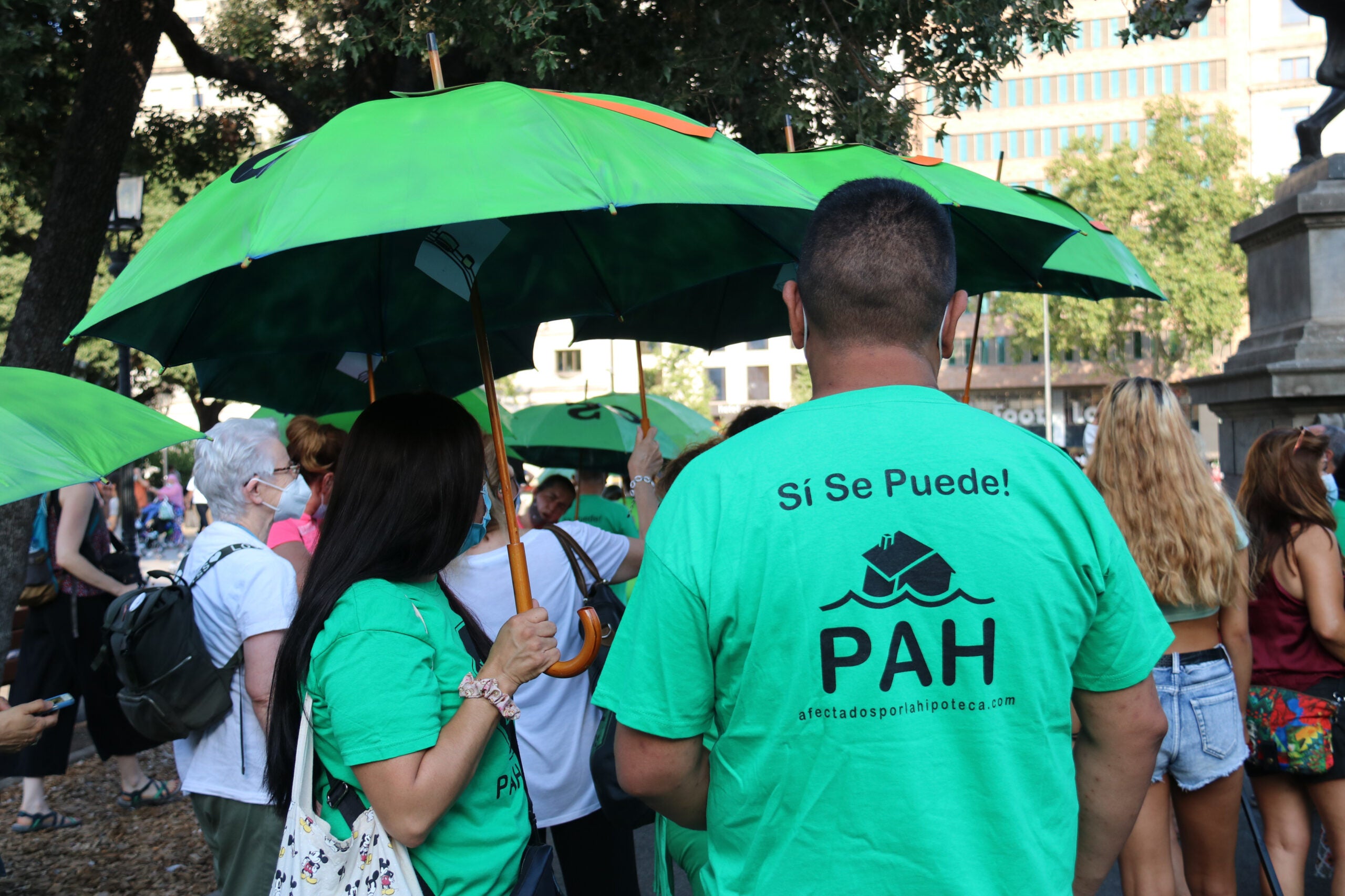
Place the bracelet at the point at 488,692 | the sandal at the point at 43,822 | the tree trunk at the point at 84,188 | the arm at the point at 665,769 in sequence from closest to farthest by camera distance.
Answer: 1. the arm at the point at 665,769
2. the bracelet at the point at 488,692
3. the sandal at the point at 43,822
4. the tree trunk at the point at 84,188

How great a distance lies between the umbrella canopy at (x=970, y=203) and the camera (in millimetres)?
3188

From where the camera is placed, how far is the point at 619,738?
1841 millimetres

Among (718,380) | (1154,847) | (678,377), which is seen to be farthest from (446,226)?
(718,380)

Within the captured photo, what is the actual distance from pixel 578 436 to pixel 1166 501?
458cm

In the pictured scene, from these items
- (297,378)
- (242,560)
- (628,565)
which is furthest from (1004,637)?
(297,378)

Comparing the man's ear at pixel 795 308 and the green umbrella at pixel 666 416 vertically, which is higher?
the green umbrella at pixel 666 416

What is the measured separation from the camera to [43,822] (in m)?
6.18

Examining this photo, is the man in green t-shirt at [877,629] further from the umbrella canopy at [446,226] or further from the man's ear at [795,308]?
the umbrella canopy at [446,226]

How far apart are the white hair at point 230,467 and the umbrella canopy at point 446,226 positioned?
47 centimetres

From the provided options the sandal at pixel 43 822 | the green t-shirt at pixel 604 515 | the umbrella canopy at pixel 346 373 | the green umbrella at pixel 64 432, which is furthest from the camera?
the green t-shirt at pixel 604 515

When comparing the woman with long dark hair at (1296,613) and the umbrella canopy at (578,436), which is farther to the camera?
the umbrella canopy at (578,436)

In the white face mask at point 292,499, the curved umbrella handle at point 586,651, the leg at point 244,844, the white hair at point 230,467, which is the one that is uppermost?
the white hair at point 230,467

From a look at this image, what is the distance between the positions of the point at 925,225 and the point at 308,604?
137 cm

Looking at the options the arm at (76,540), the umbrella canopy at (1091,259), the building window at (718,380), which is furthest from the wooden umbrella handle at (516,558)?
the building window at (718,380)
